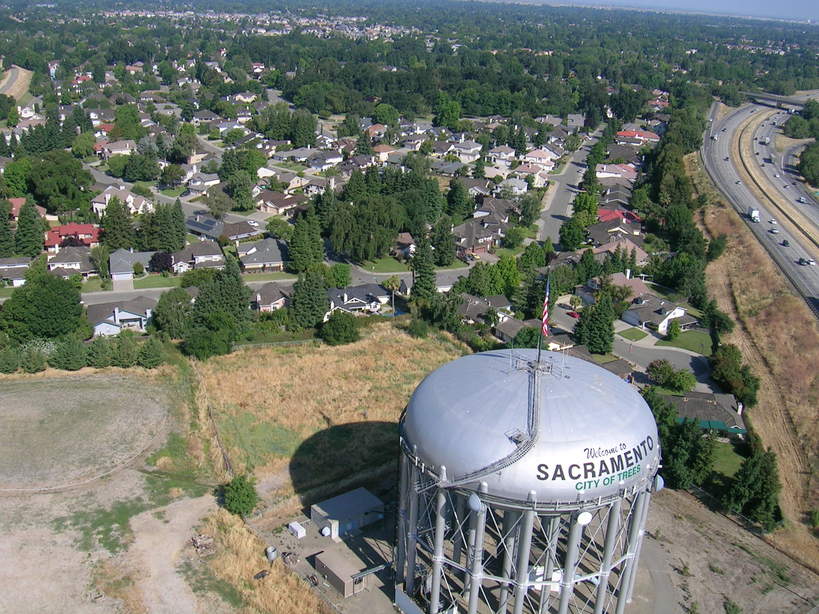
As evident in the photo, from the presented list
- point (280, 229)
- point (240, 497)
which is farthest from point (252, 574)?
point (280, 229)

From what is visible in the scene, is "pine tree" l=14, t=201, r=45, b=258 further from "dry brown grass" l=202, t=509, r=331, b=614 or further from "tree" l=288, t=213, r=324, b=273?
"dry brown grass" l=202, t=509, r=331, b=614

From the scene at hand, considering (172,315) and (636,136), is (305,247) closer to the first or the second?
(172,315)

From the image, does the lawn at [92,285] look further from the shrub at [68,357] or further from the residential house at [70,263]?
the shrub at [68,357]

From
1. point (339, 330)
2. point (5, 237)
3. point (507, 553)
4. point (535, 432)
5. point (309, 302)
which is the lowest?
point (339, 330)

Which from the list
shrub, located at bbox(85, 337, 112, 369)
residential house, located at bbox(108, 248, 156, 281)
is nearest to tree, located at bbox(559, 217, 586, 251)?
residential house, located at bbox(108, 248, 156, 281)

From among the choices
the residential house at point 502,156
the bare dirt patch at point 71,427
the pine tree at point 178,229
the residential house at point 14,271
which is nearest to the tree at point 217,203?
the pine tree at point 178,229

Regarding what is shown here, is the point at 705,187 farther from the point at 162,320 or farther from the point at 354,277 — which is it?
the point at 162,320
